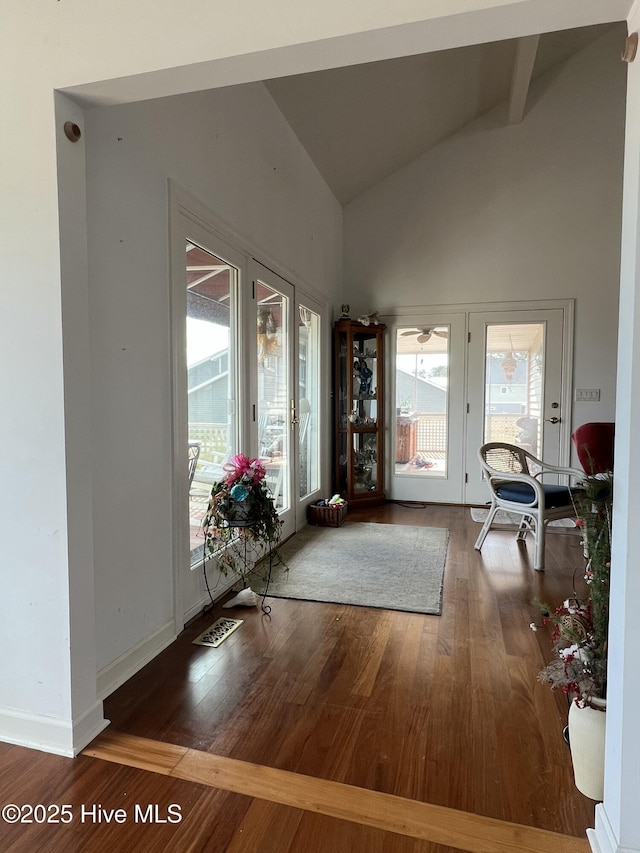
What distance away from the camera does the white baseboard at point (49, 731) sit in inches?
58.9

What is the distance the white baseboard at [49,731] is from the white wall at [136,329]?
230 mm

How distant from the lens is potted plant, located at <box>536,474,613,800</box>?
130 cm

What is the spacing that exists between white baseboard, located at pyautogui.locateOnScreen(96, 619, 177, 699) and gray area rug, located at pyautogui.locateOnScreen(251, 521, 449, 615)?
70 cm

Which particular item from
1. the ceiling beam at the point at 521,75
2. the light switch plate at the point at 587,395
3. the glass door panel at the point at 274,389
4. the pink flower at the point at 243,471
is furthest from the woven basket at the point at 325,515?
the ceiling beam at the point at 521,75

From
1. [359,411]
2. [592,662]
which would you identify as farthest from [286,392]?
[592,662]

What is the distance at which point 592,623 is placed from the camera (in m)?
1.39

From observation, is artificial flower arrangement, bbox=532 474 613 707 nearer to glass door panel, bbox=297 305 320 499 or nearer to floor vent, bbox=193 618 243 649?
floor vent, bbox=193 618 243 649

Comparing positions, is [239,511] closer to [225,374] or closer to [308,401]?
[225,374]

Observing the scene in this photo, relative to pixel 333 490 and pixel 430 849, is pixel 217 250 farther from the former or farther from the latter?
pixel 333 490

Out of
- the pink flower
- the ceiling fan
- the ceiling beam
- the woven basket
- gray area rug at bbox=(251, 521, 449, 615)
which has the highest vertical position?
the ceiling beam

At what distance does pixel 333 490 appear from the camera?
4961 millimetres

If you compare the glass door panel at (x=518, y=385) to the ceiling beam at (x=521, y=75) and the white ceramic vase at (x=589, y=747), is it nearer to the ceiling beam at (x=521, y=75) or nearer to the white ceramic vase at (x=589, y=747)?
the ceiling beam at (x=521, y=75)

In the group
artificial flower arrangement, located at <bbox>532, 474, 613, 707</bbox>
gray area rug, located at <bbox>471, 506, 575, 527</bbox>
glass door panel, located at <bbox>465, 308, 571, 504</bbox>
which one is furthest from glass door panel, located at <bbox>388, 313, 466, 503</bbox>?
artificial flower arrangement, located at <bbox>532, 474, 613, 707</bbox>

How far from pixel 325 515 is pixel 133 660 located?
232 cm
